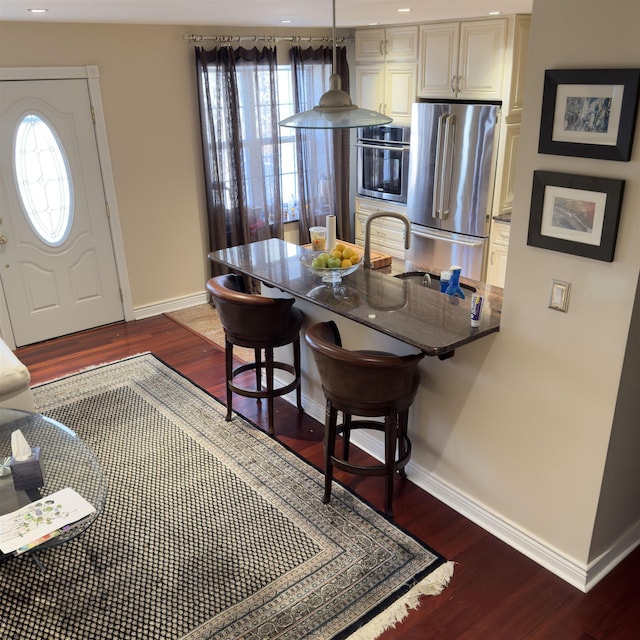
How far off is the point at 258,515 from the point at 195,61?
3818 millimetres

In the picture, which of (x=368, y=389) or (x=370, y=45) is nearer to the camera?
(x=368, y=389)

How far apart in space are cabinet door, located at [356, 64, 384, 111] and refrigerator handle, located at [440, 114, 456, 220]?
943 millimetres

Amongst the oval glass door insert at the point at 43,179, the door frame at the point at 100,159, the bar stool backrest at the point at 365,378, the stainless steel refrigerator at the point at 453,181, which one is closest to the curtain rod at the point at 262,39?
the door frame at the point at 100,159

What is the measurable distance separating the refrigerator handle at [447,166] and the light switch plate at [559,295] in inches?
112

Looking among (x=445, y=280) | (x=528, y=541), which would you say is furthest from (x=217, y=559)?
(x=445, y=280)

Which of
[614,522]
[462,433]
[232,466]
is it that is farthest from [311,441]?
[614,522]

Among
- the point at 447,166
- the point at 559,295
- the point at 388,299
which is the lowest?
the point at 388,299

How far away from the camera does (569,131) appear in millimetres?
2104

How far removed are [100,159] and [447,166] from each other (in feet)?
9.29

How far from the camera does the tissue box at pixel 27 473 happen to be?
2.43 metres

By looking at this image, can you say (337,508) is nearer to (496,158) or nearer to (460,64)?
(496,158)

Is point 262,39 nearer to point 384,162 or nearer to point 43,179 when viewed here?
point 384,162

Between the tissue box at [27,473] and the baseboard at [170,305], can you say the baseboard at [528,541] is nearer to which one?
the tissue box at [27,473]

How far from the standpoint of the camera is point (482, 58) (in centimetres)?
455
